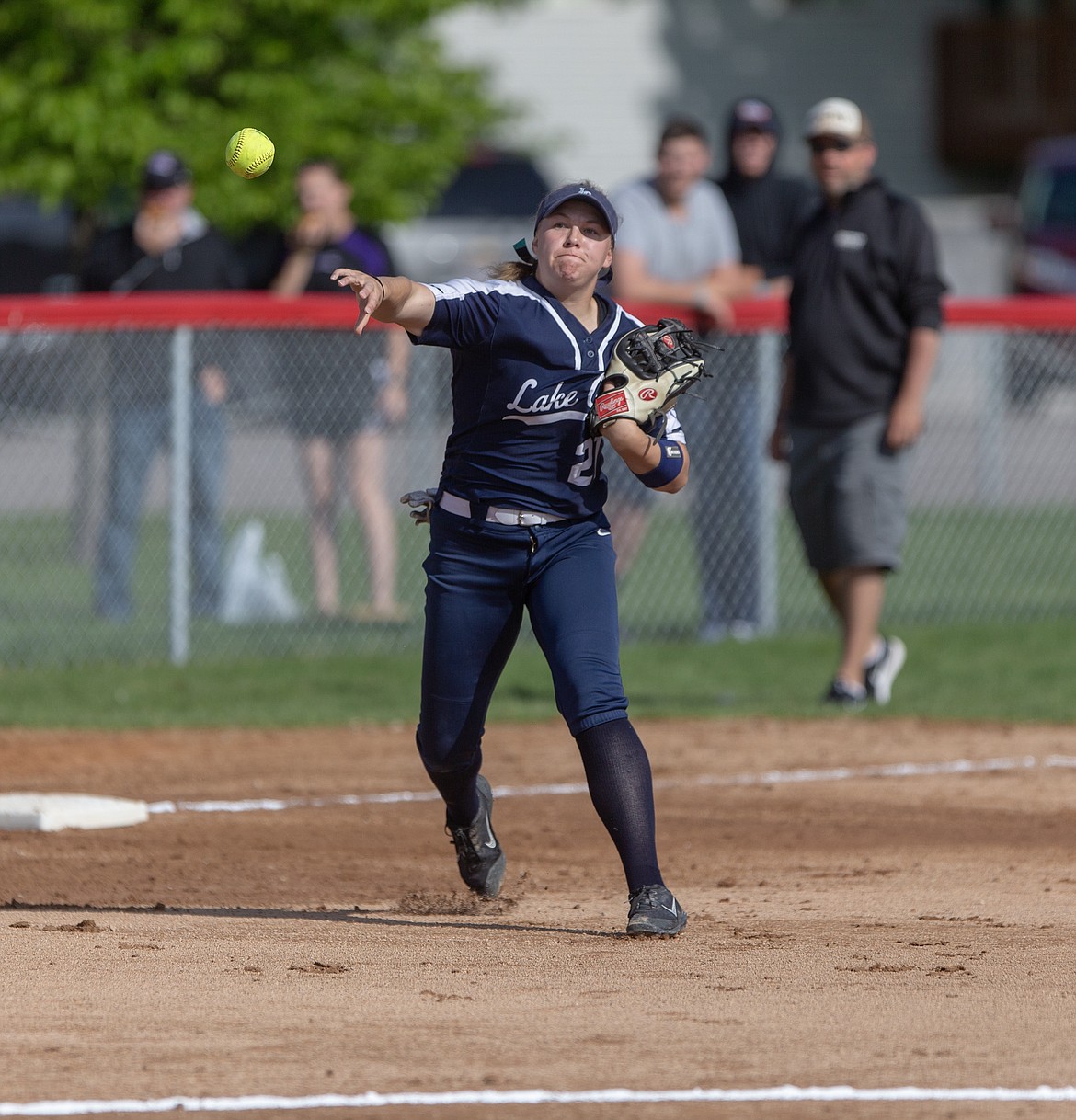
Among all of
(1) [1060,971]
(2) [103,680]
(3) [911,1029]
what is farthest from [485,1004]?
(2) [103,680]

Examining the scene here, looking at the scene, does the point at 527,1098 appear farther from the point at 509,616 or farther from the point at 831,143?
the point at 831,143

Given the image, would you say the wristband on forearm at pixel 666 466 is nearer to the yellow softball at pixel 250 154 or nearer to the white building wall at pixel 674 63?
the yellow softball at pixel 250 154

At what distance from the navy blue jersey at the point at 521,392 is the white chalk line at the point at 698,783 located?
8.13ft

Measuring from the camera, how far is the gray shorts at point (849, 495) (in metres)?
8.94

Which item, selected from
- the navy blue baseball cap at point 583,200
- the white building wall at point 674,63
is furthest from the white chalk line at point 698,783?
the white building wall at point 674,63

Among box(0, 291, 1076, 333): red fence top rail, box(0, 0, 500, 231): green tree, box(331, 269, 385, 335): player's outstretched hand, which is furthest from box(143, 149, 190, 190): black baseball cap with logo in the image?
box(331, 269, 385, 335): player's outstretched hand

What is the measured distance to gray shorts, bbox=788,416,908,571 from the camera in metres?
8.94

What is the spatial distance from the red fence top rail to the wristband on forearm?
5198 mm

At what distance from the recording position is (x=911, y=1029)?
4.25 meters

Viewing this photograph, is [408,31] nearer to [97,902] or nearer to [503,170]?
[503,170]

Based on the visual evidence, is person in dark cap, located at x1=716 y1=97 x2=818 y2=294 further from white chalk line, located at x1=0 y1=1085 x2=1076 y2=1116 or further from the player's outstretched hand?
white chalk line, located at x1=0 y1=1085 x2=1076 y2=1116

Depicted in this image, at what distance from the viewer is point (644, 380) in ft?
16.7

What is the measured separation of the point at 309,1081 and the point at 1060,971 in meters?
1.88

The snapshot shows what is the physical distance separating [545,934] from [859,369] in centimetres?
434
